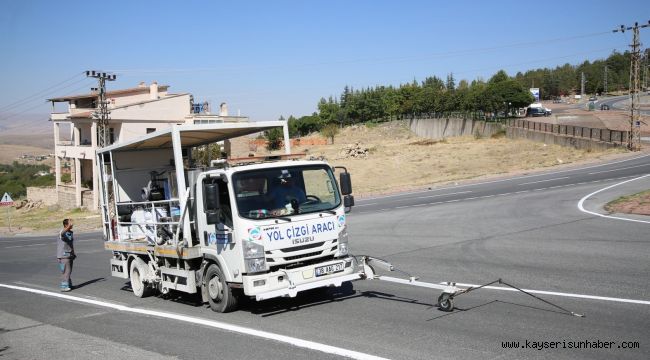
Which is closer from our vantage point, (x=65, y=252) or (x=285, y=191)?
(x=285, y=191)

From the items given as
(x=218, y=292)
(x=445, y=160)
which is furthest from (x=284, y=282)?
(x=445, y=160)

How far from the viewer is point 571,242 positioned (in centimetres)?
1438

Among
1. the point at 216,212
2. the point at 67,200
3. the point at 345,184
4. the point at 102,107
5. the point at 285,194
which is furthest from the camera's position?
the point at 67,200

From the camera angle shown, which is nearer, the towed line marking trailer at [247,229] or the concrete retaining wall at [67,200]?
the towed line marking trailer at [247,229]

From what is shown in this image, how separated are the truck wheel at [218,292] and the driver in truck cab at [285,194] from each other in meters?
1.39

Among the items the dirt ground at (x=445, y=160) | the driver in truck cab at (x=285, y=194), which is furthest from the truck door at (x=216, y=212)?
the dirt ground at (x=445, y=160)

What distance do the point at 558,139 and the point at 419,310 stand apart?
158ft

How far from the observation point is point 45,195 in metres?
62.3

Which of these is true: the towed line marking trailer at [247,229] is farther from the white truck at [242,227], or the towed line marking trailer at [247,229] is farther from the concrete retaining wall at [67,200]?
the concrete retaining wall at [67,200]

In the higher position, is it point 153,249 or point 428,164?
point 153,249

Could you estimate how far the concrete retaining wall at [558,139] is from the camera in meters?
49.1

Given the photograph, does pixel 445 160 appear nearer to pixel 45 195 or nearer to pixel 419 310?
pixel 45 195

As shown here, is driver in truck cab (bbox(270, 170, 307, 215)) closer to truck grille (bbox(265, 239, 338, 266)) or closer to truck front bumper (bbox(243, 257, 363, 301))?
truck grille (bbox(265, 239, 338, 266))

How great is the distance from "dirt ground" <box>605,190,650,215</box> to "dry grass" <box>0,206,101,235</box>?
98.7 feet
